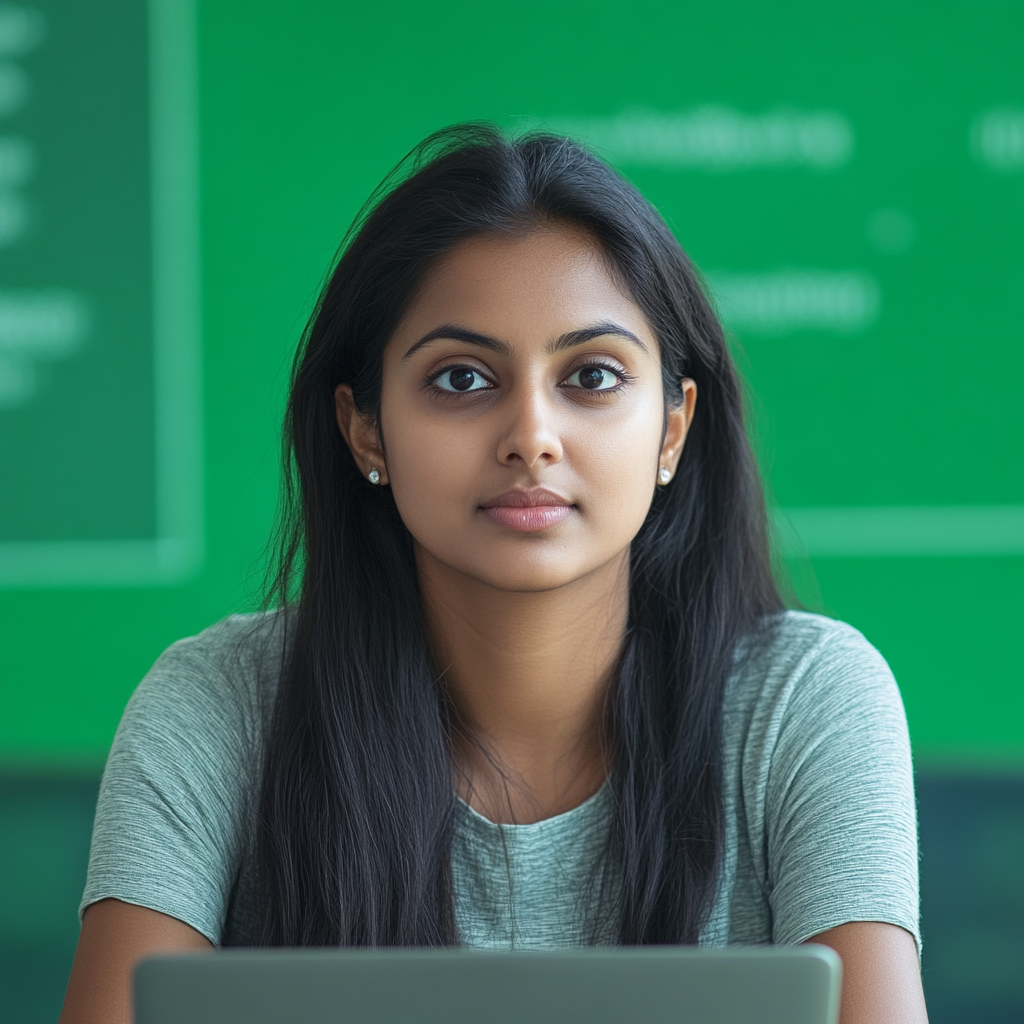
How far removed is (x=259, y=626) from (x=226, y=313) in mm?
1153

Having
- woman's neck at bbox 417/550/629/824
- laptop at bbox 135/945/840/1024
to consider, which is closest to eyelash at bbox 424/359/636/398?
woman's neck at bbox 417/550/629/824

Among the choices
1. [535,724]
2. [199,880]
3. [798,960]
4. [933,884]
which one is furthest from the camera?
[933,884]

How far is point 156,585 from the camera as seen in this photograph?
2.49 meters

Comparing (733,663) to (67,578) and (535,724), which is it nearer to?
(535,724)

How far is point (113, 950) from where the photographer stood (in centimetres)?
118

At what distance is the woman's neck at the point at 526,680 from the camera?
137cm

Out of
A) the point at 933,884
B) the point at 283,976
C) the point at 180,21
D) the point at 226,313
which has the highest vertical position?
the point at 180,21

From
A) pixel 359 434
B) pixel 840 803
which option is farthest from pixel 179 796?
pixel 840 803

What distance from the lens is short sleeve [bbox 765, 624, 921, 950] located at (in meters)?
1.17

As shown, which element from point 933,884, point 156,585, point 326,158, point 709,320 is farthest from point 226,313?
point 933,884

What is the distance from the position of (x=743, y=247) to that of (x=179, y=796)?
1.69m

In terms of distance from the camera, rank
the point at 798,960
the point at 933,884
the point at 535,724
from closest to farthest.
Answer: the point at 798,960
the point at 535,724
the point at 933,884

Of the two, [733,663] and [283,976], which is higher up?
[733,663]

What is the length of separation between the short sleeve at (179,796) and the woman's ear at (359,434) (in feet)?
0.95
